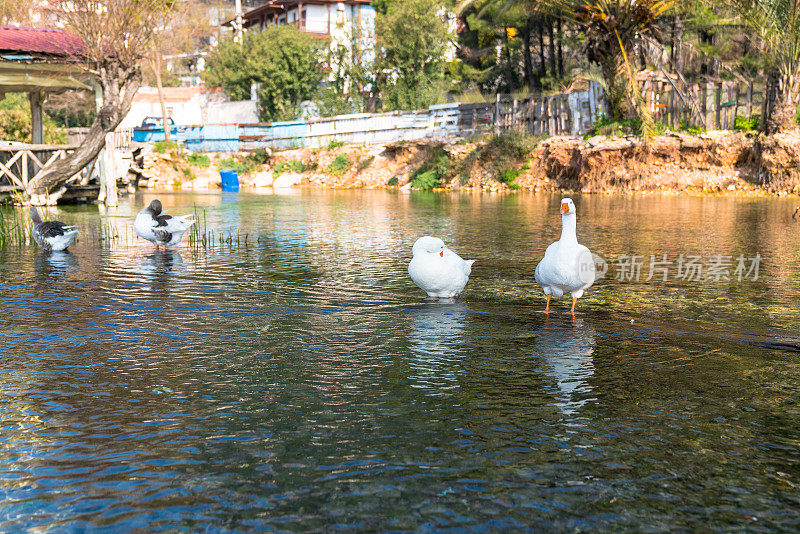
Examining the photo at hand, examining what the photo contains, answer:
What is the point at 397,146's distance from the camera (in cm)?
3741

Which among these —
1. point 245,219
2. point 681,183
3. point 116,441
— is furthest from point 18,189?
point 681,183

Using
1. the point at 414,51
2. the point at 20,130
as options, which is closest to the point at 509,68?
the point at 414,51

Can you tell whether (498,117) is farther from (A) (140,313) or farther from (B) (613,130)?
(A) (140,313)

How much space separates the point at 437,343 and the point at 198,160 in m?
37.4

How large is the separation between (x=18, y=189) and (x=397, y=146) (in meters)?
19.4

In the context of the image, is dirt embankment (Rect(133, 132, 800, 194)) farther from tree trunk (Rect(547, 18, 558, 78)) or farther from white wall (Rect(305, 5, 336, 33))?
white wall (Rect(305, 5, 336, 33))

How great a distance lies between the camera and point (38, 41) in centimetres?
2116

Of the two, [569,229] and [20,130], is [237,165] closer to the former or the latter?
[20,130]

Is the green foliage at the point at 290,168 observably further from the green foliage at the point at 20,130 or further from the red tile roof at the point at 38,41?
the red tile roof at the point at 38,41

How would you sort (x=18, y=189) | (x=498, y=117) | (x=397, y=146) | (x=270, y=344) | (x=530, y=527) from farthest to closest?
(x=397, y=146) → (x=498, y=117) → (x=18, y=189) → (x=270, y=344) → (x=530, y=527)

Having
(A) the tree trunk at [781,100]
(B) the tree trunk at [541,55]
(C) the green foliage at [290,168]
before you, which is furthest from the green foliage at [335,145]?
(A) the tree trunk at [781,100]

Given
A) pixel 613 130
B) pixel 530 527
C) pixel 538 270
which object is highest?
pixel 613 130

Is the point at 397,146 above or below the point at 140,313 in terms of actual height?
above

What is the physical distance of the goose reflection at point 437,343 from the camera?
5766mm
